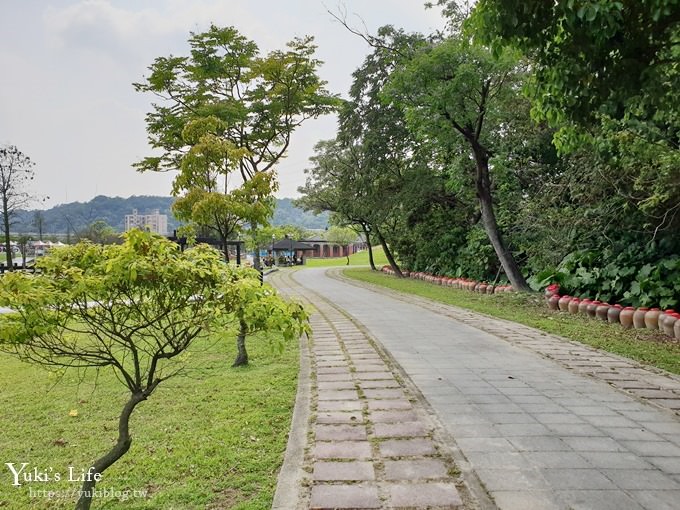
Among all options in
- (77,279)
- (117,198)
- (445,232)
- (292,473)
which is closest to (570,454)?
(292,473)

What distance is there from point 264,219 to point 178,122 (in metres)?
3.96

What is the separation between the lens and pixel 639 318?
24.1ft

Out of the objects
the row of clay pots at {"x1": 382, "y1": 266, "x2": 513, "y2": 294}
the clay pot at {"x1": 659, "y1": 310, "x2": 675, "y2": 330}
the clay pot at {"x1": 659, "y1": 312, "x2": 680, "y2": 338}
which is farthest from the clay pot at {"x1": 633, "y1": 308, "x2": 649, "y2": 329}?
the row of clay pots at {"x1": 382, "y1": 266, "x2": 513, "y2": 294}

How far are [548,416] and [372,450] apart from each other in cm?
154

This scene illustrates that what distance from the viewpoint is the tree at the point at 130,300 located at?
2199mm

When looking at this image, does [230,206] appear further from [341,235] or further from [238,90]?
[341,235]

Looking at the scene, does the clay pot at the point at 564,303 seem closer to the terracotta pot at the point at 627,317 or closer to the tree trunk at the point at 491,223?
the terracotta pot at the point at 627,317

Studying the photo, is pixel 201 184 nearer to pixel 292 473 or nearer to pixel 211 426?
pixel 211 426

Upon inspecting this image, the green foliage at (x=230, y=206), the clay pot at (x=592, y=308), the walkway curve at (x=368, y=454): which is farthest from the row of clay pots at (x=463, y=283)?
the walkway curve at (x=368, y=454)

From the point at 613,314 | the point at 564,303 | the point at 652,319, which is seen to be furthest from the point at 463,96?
the point at 652,319

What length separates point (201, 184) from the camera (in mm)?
Answer: 5910

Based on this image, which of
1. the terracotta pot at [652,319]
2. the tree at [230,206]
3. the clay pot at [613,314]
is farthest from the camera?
the clay pot at [613,314]

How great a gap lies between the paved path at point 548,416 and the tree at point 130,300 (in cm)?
108

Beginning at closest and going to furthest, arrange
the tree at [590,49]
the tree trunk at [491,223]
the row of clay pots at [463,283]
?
1. the tree at [590,49]
2. the tree trunk at [491,223]
3. the row of clay pots at [463,283]
